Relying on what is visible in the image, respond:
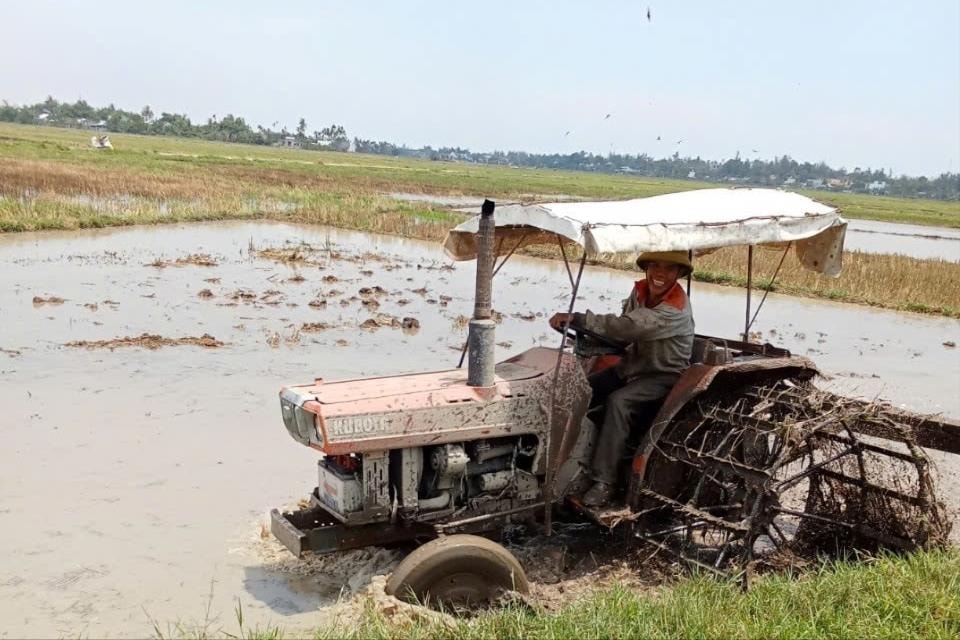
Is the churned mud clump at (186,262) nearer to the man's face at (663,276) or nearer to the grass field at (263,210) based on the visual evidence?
the grass field at (263,210)

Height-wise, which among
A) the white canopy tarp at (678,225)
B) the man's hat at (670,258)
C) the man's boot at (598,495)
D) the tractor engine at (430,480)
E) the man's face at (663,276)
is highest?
the white canopy tarp at (678,225)

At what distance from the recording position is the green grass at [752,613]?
12.7 feet

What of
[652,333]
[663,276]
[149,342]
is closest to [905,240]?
[149,342]

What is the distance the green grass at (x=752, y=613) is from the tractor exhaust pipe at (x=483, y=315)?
1.14 m

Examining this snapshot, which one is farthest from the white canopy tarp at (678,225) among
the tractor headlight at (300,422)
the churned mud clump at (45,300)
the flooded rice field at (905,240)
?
the flooded rice field at (905,240)

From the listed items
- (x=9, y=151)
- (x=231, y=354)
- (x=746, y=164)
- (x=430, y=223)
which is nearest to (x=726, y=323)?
(x=231, y=354)

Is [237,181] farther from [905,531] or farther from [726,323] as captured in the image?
[905,531]

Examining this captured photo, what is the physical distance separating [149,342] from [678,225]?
7.46m

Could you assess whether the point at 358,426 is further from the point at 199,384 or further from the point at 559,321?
the point at 199,384

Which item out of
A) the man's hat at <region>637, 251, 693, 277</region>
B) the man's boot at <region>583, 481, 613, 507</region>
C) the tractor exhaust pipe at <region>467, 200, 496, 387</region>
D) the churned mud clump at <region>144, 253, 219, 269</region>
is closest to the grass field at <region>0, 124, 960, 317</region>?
the churned mud clump at <region>144, 253, 219, 269</region>

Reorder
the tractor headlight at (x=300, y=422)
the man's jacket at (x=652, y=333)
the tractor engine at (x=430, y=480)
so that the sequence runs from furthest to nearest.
→ the man's jacket at (x=652, y=333) → the tractor engine at (x=430, y=480) → the tractor headlight at (x=300, y=422)

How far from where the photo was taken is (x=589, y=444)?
16.6 feet

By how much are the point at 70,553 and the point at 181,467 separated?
58.6 inches

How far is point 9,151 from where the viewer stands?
42.6 metres
